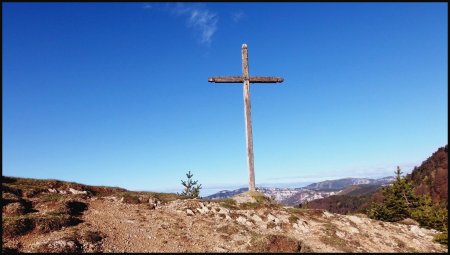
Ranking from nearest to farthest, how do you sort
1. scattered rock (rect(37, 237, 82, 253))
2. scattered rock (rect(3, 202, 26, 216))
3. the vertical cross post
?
scattered rock (rect(37, 237, 82, 253)), scattered rock (rect(3, 202, 26, 216)), the vertical cross post

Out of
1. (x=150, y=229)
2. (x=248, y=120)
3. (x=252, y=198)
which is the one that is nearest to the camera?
(x=150, y=229)

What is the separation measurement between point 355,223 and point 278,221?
185 inches

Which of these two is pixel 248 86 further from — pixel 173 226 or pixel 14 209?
pixel 14 209

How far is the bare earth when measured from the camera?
13.5 metres

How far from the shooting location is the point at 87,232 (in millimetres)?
14031

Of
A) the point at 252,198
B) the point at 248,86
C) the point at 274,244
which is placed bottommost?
the point at 274,244

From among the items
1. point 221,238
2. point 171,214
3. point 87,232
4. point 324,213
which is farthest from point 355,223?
point 87,232

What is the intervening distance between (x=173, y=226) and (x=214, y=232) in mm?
2030

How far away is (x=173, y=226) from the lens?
53.2 ft

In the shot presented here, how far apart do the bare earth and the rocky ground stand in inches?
1.4

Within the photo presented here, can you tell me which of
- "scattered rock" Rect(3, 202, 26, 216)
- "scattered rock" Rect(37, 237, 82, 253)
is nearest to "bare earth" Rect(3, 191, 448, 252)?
"scattered rock" Rect(37, 237, 82, 253)

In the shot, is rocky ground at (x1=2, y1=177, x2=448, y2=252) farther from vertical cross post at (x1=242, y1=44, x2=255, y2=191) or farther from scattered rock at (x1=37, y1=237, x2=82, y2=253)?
vertical cross post at (x1=242, y1=44, x2=255, y2=191)

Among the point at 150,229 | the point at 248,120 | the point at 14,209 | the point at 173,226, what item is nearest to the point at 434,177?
the point at 248,120

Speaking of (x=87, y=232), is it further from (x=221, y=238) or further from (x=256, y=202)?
(x=256, y=202)
